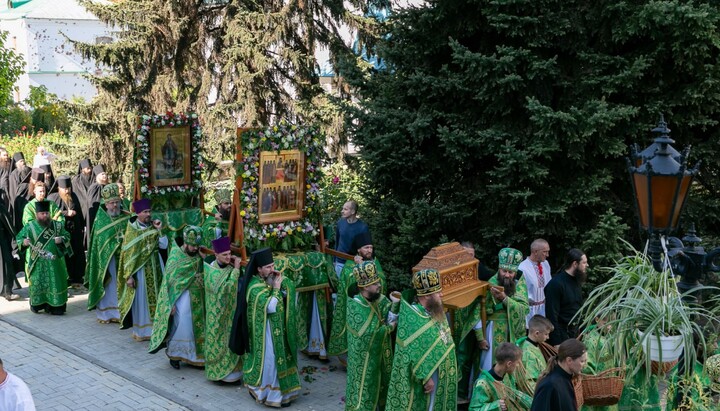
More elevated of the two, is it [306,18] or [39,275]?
[306,18]

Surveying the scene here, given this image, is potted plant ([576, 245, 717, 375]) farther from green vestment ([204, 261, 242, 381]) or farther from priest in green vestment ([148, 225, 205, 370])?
priest in green vestment ([148, 225, 205, 370])

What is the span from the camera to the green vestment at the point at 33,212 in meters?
14.0

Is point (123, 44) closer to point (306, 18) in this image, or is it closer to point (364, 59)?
point (306, 18)

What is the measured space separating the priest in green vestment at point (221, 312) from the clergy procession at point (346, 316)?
2 cm

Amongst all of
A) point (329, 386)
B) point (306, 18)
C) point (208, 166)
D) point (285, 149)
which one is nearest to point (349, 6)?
point (306, 18)

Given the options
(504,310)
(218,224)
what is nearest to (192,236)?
(218,224)

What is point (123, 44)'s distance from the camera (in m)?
20.0

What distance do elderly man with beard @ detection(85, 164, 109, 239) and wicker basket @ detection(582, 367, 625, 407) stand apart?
37.1ft

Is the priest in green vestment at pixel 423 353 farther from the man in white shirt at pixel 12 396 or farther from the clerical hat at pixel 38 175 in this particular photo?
the clerical hat at pixel 38 175

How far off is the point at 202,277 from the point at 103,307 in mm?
3381

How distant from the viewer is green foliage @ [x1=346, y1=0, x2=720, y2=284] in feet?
34.8

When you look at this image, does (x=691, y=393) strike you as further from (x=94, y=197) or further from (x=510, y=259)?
(x=94, y=197)

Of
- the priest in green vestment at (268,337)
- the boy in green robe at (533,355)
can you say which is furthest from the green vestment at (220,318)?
the boy in green robe at (533,355)

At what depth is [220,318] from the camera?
10.5 meters
